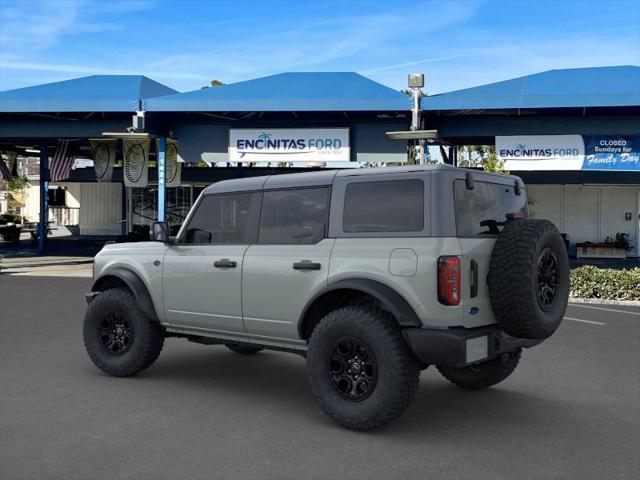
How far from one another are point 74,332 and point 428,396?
5682 millimetres

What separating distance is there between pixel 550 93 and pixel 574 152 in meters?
2.37

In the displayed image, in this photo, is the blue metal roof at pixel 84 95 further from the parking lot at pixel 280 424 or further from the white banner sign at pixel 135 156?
the parking lot at pixel 280 424

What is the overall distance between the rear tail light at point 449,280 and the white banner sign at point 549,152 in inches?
652

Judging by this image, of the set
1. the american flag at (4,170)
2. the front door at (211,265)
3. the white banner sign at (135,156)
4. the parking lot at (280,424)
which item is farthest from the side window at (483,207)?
the american flag at (4,170)

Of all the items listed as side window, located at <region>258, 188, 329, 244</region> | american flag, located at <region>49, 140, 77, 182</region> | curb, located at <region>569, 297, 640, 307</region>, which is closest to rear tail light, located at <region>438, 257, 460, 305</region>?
side window, located at <region>258, 188, 329, 244</region>

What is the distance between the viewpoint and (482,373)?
6.18 metres

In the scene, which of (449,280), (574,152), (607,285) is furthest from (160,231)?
(574,152)

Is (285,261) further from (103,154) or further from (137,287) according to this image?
(103,154)

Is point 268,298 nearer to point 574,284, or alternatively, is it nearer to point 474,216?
point 474,216

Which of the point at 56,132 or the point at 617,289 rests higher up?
the point at 56,132

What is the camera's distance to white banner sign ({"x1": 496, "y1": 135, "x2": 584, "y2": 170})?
A: 20.3 meters

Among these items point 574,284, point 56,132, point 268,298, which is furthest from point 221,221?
point 56,132

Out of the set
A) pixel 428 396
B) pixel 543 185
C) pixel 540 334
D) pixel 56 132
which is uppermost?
pixel 56 132

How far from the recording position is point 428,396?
20.2ft
